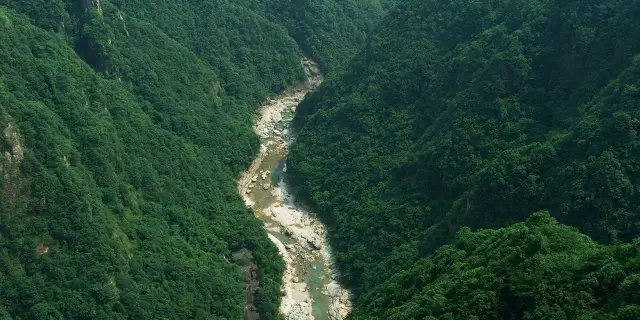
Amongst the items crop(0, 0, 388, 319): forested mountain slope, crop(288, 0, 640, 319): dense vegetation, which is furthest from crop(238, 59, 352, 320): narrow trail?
crop(0, 0, 388, 319): forested mountain slope

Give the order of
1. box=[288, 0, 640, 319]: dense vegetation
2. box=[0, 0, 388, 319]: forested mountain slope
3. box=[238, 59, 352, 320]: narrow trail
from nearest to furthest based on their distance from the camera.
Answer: box=[288, 0, 640, 319]: dense vegetation, box=[0, 0, 388, 319]: forested mountain slope, box=[238, 59, 352, 320]: narrow trail

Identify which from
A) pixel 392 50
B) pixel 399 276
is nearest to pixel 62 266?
pixel 399 276

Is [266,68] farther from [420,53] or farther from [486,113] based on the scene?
[486,113]

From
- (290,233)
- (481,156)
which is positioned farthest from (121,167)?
(481,156)

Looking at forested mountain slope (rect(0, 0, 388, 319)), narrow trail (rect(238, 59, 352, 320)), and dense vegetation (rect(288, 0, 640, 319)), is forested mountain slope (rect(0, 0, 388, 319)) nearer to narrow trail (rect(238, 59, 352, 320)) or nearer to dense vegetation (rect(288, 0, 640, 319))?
narrow trail (rect(238, 59, 352, 320))

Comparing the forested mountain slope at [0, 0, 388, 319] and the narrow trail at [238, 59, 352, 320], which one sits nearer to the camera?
the forested mountain slope at [0, 0, 388, 319]
